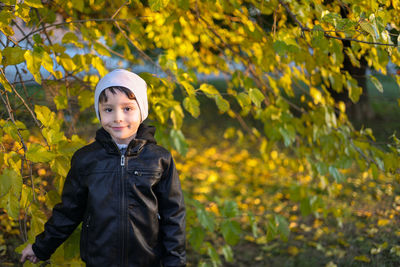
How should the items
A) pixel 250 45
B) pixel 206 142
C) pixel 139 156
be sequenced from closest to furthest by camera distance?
pixel 139 156
pixel 250 45
pixel 206 142

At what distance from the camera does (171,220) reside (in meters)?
1.62

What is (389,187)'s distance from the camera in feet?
14.4

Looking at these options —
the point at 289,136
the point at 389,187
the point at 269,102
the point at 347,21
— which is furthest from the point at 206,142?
the point at 347,21

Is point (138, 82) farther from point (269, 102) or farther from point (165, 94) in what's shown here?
point (269, 102)

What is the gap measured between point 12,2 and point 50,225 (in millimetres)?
907

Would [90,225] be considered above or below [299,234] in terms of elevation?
above

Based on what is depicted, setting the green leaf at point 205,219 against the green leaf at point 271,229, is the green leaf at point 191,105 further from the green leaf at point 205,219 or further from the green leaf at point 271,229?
the green leaf at point 271,229

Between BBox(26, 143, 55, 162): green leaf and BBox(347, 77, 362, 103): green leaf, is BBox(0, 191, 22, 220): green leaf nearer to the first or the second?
BBox(26, 143, 55, 162): green leaf

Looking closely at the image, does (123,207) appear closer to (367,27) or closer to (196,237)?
(196,237)

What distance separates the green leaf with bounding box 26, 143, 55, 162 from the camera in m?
1.44

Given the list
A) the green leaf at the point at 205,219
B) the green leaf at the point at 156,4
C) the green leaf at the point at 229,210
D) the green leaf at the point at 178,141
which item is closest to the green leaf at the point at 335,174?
the green leaf at the point at 229,210

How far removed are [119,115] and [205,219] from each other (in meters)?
0.92

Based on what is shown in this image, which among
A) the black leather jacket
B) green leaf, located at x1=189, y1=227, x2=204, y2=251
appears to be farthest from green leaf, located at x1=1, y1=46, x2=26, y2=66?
green leaf, located at x1=189, y1=227, x2=204, y2=251

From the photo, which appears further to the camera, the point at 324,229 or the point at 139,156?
the point at 324,229
